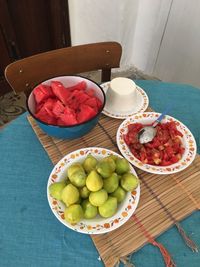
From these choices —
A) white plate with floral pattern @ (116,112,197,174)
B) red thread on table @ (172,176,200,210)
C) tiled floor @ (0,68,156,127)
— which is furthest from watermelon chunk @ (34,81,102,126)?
tiled floor @ (0,68,156,127)

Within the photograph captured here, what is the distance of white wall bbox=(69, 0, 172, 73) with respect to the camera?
5.57 ft

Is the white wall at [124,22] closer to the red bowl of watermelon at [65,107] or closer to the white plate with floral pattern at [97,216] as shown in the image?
the red bowl of watermelon at [65,107]

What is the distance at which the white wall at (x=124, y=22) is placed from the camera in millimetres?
1697

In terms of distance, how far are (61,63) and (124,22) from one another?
1.03 meters

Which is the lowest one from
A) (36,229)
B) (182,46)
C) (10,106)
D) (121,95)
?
(10,106)

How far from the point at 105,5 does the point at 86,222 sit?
156 cm

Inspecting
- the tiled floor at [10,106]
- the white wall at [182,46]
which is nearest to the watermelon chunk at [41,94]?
the tiled floor at [10,106]

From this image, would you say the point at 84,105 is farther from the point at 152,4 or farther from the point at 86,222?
the point at 152,4

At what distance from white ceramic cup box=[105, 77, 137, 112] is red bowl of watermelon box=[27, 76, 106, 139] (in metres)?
0.06

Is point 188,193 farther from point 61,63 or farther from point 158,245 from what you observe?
point 61,63

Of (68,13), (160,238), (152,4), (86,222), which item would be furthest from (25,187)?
(152,4)

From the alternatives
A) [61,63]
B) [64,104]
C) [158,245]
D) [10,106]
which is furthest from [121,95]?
[10,106]

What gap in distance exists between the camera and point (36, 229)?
0.62m

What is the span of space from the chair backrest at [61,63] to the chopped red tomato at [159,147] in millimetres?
418
